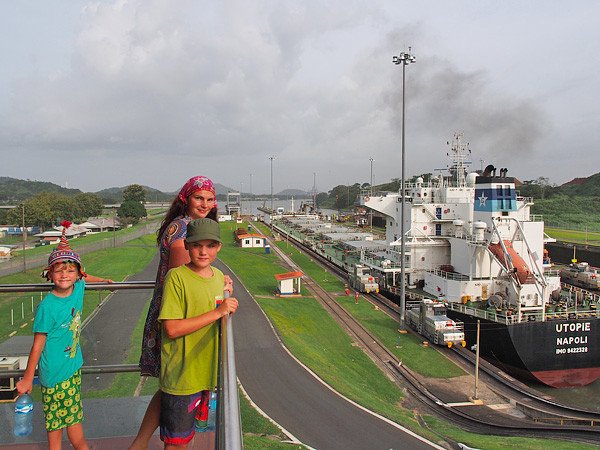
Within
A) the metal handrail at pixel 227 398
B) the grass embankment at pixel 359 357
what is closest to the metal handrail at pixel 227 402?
the metal handrail at pixel 227 398

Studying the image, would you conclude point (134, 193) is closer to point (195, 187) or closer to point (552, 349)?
point (552, 349)

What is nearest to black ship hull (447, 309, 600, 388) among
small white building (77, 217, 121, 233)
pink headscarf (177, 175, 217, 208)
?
pink headscarf (177, 175, 217, 208)

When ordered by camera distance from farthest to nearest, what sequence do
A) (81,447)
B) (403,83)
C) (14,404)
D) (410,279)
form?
(410,279) → (403,83) → (14,404) → (81,447)

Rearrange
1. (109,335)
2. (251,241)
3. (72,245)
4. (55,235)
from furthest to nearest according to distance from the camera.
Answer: (55,235) → (251,241) → (72,245) → (109,335)

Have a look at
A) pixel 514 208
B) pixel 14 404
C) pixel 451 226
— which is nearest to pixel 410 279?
pixel 451 226

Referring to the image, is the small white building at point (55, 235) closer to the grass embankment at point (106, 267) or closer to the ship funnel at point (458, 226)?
the grass embankment at point (106, 267)

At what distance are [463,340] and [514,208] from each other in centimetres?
752

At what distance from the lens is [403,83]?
2152 cm

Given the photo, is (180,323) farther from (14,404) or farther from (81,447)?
(14,404)

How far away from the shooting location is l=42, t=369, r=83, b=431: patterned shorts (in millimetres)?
3512

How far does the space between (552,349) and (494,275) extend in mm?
4605

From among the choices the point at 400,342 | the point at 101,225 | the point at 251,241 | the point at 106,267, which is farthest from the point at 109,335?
the point at 101,225

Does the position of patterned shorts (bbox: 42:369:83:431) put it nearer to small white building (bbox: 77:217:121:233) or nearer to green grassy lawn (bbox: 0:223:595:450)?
green grassy lawn (bbox: 0:223:595:450)

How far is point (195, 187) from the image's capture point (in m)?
3.52
